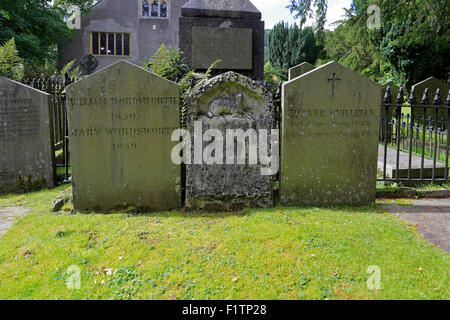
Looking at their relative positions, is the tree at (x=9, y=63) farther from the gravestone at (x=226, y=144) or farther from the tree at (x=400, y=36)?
the tree at (x=400, y=36)

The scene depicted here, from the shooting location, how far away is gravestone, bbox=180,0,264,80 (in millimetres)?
7273

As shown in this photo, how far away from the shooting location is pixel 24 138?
18.7ft

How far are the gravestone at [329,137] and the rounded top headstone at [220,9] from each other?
3576 millimetres

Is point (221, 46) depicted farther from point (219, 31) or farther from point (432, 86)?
point (432, 86)

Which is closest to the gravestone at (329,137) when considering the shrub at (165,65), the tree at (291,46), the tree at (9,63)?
the shrub at (165,65)

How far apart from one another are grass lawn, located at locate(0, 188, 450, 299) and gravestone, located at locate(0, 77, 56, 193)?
1782 millimetres

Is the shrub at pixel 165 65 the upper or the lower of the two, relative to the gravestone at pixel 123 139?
upper

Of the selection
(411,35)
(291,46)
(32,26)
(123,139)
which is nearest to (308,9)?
(411,35)

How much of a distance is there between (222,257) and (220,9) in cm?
588

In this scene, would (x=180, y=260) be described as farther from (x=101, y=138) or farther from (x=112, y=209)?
(x=101, y=138)

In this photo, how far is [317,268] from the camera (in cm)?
291

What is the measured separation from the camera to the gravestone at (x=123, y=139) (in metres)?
4.41
